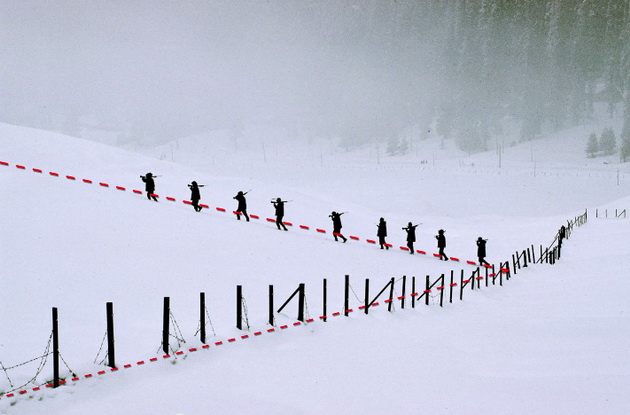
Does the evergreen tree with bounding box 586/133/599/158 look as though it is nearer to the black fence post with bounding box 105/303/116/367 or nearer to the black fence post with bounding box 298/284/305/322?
the black fence post with bounding box 298/284/305/322

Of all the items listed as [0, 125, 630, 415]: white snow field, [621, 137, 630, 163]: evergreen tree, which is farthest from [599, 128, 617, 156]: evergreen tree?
[0, 125, 630, 415]: white snow field

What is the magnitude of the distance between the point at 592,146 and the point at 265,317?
11386 cm

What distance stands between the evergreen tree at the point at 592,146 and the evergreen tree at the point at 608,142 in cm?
139

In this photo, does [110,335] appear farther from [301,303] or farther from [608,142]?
[608,142]

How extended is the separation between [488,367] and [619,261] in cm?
1458

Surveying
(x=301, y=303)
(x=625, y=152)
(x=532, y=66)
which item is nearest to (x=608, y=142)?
(x=625, y=152)

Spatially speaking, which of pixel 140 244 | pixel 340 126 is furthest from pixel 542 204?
pixel 340 126

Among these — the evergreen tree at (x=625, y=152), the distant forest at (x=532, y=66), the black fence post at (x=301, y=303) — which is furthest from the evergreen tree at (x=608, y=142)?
the black fence post at (x=301, y=303)

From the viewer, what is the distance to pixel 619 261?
20.9 meters

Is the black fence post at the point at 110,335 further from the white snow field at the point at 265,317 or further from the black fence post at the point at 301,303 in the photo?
the black fence post at the point at 301,303

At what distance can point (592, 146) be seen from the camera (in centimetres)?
10831

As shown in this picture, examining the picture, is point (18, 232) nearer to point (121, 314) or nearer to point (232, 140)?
point (121, 314)

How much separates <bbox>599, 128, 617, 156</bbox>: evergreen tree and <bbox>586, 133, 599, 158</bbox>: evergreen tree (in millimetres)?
1387

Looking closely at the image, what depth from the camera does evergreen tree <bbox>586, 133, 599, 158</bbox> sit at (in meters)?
108
